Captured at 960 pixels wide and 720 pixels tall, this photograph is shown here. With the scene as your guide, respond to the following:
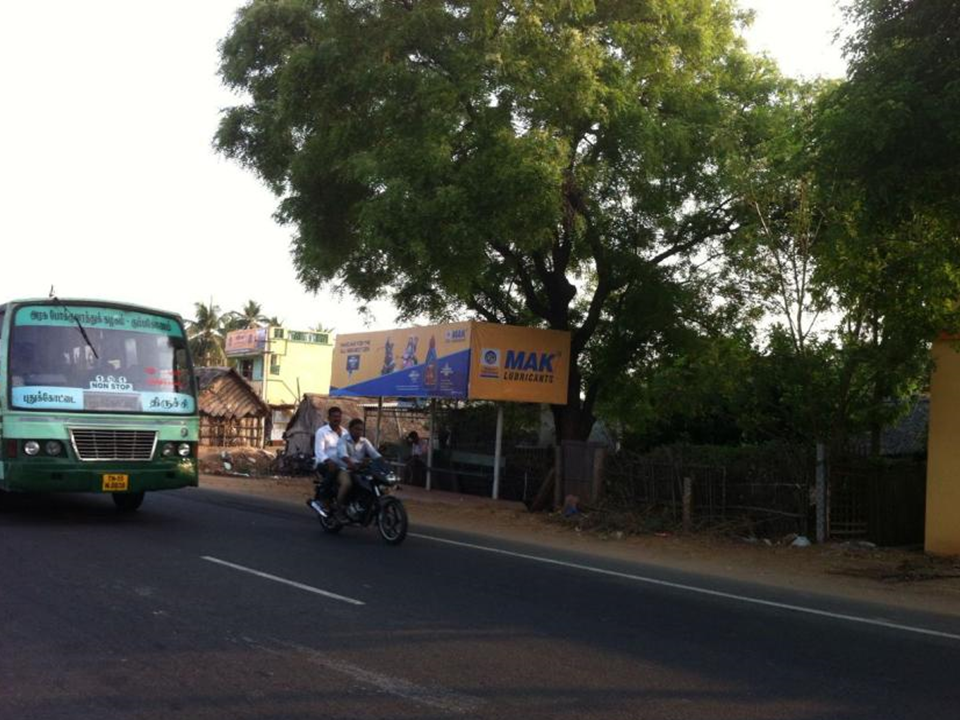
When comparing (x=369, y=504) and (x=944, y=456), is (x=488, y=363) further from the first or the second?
(x=944, y=456)

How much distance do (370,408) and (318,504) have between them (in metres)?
15.8

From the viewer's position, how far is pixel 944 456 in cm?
1385

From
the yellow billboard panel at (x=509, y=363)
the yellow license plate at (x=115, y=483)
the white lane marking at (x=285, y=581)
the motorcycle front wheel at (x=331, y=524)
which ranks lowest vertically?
the white lane marking at (x=285, y=581)

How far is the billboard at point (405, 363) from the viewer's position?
66.3ft

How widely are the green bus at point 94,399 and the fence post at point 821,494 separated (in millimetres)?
8835

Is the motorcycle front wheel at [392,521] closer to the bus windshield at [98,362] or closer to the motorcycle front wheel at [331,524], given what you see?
the motorcycle front wheel at [331,524]

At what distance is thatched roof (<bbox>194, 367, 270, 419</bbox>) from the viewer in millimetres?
41312

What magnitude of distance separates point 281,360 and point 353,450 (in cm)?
4026

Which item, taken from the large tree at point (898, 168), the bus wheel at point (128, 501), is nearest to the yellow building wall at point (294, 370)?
the bus wheel at point (128, 501)

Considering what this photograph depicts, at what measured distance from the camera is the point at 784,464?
15.4m

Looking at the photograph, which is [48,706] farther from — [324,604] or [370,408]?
[370,408]

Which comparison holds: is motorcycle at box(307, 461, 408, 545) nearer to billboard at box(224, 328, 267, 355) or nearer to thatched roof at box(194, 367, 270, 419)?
thatched roof at box(194, 367, 270, 419)

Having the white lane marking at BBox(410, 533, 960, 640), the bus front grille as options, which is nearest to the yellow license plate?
the bus front grille

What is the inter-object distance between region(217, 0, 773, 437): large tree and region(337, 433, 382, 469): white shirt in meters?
3.72
